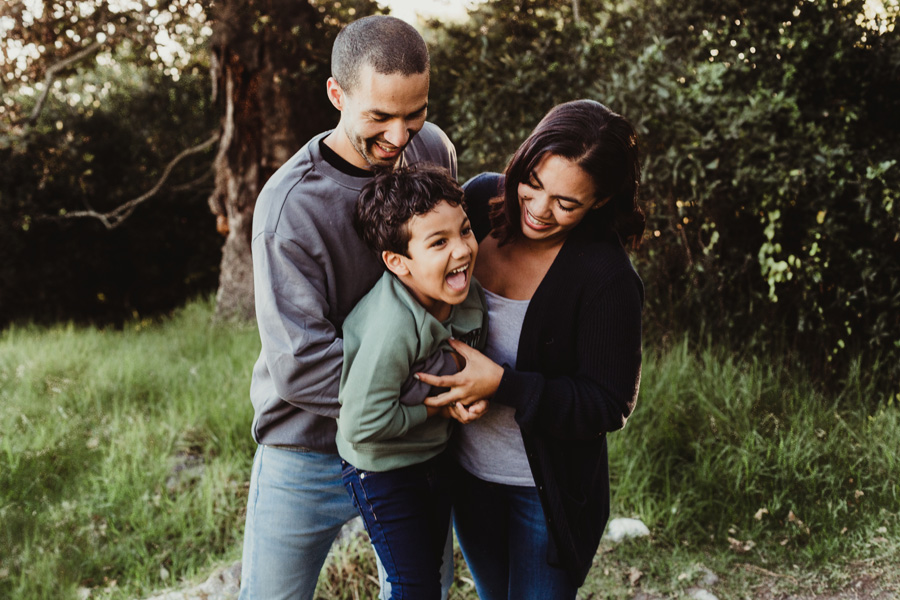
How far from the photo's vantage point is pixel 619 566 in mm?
A: 3402

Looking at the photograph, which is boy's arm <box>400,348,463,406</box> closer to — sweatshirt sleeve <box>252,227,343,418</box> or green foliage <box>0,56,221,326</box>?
sweatshirt sleeve <box>252,227,343,418</box>

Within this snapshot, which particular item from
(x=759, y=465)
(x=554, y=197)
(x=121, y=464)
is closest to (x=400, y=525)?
(x=554, y=197)

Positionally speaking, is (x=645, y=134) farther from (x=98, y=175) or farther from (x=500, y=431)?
(x=98, y=175)

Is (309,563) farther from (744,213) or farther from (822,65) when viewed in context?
(822,65)

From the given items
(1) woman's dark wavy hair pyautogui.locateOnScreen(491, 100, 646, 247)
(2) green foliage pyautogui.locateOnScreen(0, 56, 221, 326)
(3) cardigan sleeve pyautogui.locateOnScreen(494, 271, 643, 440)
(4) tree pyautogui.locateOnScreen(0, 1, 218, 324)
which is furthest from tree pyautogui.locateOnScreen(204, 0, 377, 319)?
(3) cardigan sleeve pyautogui.locateOnScreen(494, 271, 643, 440)

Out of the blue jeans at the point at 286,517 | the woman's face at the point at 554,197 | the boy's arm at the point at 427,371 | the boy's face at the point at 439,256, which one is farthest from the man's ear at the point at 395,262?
the blue jeans at the point at 286,517

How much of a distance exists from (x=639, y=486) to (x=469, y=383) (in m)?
2.24

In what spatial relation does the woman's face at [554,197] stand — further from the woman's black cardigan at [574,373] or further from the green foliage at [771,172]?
the green foliage at [771,172]

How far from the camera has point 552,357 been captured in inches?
78.0

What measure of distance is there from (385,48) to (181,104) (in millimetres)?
7642

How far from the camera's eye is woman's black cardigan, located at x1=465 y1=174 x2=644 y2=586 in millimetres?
1878

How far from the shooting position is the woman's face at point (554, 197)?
1915 millimetres

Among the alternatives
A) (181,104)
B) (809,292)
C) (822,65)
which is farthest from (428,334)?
(181,104)

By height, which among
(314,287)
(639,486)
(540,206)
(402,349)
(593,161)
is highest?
(593,161)
